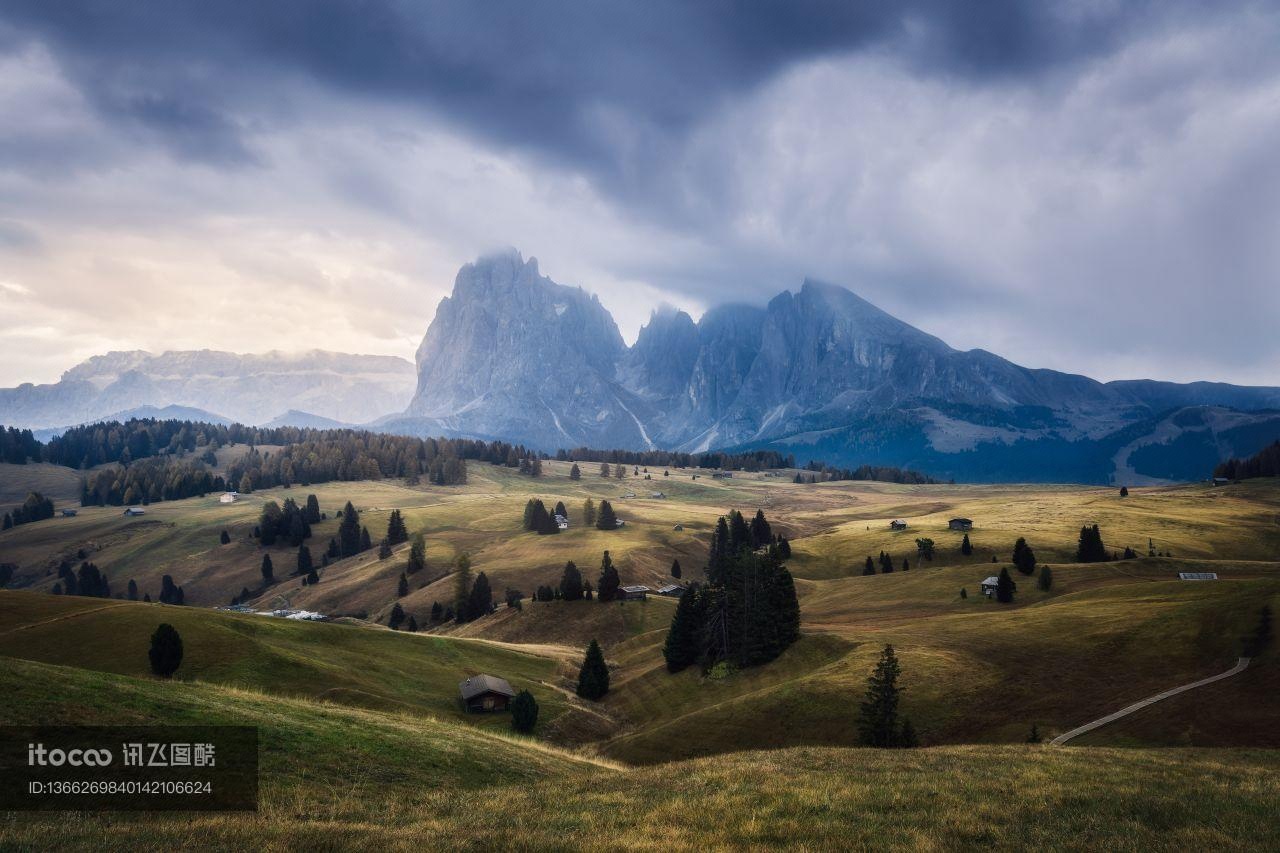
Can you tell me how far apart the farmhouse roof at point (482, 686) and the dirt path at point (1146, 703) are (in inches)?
1827

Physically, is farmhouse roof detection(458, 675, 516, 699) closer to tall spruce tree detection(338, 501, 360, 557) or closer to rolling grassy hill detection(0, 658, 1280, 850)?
rolling grassy hill detection(0, 658, 1280, 850)

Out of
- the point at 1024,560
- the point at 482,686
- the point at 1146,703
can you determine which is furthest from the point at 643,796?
the point at 1024,560

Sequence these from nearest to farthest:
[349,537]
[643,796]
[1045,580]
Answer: [643,796]
[1045,580]
[349,537]

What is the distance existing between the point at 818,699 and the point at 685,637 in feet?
88.9

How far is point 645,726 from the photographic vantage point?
6481 centimetres

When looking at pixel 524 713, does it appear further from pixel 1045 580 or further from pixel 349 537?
pixel 349 537

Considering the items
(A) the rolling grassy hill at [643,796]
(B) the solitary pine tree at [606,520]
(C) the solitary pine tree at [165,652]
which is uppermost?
(A) the rolling grassy hill at [643,796]

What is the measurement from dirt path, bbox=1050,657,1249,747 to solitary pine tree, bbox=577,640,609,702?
153ft

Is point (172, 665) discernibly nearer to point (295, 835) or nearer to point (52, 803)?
point (52, 803)

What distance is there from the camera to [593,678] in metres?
75.1

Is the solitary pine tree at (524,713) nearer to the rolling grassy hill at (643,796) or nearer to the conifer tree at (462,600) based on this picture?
the rolling grassy hill at (643,796)

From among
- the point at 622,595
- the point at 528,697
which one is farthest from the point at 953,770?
the point at 622,595

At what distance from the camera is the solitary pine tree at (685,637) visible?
262 ft

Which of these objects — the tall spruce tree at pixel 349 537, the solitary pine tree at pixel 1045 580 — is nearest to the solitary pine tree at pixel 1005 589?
the solitary pine tree at pixel 1045 580
